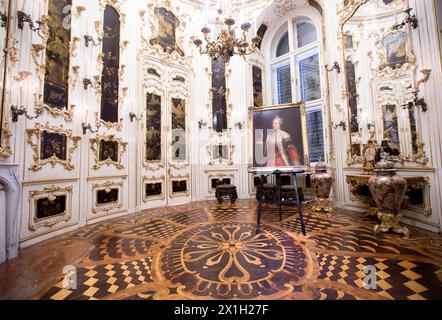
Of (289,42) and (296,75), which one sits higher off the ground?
(289,42)

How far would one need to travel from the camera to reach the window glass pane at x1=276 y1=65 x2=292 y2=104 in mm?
8125

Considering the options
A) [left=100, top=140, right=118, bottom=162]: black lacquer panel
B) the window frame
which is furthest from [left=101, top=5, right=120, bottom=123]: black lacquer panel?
the window frame

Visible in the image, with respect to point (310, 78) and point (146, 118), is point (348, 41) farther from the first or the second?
point (146, 118)

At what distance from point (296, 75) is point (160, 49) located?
5.19 meters

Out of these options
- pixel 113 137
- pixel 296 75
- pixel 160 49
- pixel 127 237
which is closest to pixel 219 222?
pixel 127 237

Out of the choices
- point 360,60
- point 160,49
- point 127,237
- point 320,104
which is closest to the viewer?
point 127,237

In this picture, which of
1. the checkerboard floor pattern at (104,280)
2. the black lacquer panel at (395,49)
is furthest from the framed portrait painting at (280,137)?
the checkerboard floor pattern at (104,280)

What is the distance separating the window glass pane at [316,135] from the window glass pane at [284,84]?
1238 millimetres

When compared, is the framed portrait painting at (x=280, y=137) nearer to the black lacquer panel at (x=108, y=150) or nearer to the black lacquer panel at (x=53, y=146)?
the black lacquer panel at (x=108, y=150)

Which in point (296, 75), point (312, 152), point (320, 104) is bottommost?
point (312, 152)

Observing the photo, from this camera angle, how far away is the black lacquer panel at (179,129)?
6.86 metres

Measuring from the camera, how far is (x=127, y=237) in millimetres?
3627

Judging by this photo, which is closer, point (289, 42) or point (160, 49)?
point (160, 49)
